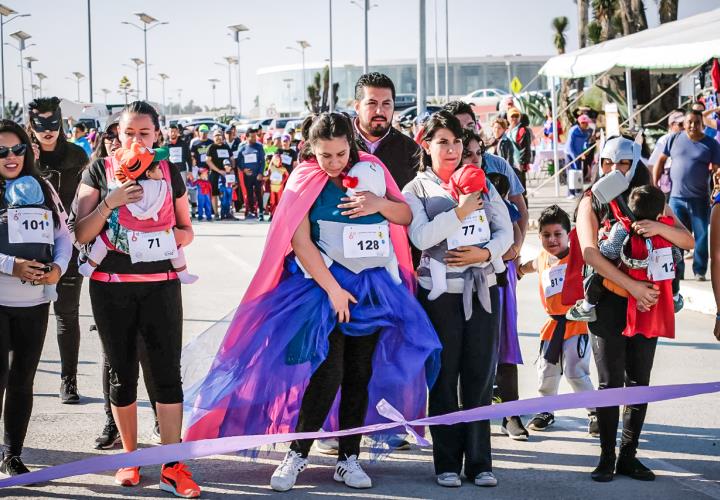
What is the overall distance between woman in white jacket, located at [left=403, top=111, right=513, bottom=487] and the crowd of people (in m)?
0.01

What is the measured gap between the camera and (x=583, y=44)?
4691 centimetres

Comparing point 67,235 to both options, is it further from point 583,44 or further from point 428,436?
point 583,44

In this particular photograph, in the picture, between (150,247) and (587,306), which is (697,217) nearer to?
(587,306)

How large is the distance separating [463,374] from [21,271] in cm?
228

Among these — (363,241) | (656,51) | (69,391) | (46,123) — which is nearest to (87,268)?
(363,241)

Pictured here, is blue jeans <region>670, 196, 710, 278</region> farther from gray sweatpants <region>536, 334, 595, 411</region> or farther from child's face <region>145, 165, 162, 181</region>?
child's face <region>145, 165, 162, 181</region>

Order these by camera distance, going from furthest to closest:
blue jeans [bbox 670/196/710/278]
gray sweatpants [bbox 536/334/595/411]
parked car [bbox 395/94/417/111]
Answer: parked car [bbox 395/94/417/111] → blue jeans [bbox 670/196/710/278] → gray sweatpants [bbox 536/334/595/411]

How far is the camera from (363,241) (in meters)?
5.24

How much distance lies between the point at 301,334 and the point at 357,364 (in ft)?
1.09

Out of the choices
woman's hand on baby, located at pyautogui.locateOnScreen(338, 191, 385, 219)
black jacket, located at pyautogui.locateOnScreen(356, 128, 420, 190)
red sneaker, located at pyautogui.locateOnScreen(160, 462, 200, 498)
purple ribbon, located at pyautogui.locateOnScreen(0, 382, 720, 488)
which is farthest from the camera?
black jacket, located at pyautogui.locateOnScreen(356, 128, 420, 190)

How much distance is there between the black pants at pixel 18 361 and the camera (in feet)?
17.5

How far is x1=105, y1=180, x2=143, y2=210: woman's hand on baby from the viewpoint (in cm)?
517

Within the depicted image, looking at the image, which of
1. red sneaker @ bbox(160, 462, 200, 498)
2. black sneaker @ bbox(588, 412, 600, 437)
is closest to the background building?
black sneaker @ bbox(588, 412, 600, 437)

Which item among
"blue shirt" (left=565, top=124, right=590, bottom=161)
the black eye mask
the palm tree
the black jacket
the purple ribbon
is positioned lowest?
the purple ribbon
